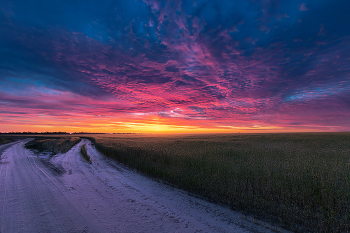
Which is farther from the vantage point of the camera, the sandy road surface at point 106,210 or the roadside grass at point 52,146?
the roadside grass at point 52,146

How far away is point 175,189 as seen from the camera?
27.2ft

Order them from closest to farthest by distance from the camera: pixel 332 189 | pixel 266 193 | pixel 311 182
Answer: pixel 332 189 → pixel 266 193 → pixel 311 182

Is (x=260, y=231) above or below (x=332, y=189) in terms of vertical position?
below

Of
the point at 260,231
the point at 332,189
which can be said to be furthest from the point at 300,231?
the point at 332,189

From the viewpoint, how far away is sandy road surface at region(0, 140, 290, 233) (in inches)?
182

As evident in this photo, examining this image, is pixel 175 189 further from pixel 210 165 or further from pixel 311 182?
pixel 311 182

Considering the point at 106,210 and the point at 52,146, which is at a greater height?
the point at 52,146

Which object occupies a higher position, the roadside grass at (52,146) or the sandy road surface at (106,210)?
the roadside grass at (52,146)

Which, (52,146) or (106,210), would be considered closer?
(106,210)

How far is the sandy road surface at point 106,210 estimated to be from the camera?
4.63 meters

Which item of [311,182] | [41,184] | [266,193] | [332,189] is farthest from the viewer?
[41,184]

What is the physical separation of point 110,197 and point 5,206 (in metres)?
3.70

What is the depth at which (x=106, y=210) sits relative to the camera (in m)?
5.60

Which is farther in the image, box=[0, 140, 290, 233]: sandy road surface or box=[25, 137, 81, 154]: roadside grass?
box=[25, 137, 81, 154]: roadside grass
